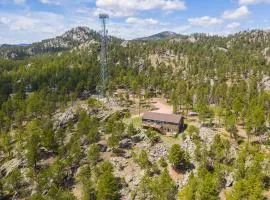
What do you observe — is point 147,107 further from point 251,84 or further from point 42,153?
point 251,84

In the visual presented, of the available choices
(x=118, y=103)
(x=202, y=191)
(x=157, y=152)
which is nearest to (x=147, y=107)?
(x=118, y=103)

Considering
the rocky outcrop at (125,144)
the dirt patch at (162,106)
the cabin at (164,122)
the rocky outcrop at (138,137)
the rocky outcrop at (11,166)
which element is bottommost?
the rocky outcrop at (11,166)

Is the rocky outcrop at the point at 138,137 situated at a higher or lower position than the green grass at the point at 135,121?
lower

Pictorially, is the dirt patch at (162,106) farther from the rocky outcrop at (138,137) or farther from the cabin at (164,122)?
the rocky outcrop at (138,137)

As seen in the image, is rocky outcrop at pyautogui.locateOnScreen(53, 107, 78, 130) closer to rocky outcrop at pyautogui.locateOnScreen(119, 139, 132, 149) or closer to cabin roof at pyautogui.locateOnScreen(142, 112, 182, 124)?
rocky outcrop at pyautogui.locateOnScreen(119, 139, 132, 149)

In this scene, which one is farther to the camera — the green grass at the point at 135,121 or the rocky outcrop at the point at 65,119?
the rocky outcrop at the point at 65,119

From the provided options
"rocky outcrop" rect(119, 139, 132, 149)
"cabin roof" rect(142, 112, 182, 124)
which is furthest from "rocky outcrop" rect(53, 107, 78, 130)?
"cabin roof" rect(142, 112, 182, 124)

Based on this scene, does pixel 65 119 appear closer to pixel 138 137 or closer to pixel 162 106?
pixel 138 137

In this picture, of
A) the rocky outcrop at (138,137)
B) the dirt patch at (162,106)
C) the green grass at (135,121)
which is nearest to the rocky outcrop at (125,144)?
the rocky outcrop at (138,137)

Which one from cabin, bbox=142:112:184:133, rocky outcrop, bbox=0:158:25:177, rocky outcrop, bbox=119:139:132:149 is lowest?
rocky outcrop, bbox=0:158:25:177
